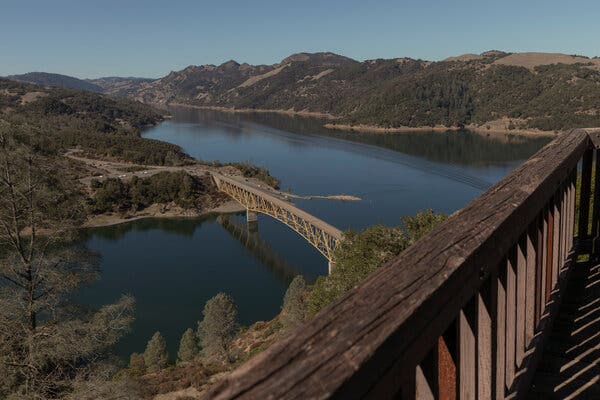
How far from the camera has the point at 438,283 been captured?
1.24 meters

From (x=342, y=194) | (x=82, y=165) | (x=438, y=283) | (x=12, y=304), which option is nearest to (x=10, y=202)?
(x=12, y=304)

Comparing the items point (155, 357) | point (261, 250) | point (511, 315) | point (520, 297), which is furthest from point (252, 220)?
point (511, 315)

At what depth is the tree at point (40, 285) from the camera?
7.25 m

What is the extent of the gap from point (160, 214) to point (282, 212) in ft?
74.7

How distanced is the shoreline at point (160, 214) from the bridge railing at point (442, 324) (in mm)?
61408

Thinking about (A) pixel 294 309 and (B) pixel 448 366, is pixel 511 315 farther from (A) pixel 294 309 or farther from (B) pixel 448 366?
(A) pixel 294 309

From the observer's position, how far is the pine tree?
2233 cm

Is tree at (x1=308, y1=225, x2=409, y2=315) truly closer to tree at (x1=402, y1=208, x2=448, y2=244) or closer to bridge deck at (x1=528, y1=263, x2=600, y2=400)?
tree at (x1=402, y1=208, x2=448, y2=244)

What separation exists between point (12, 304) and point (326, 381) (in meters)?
8.26

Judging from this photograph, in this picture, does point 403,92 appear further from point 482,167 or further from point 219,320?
point 219,320

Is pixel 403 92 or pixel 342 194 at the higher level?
pixel 403 92

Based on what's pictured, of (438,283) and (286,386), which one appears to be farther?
(438,283)

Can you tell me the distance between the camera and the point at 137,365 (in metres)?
23.9

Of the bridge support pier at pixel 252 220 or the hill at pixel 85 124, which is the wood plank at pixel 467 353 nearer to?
the hill at pixel 85 124
